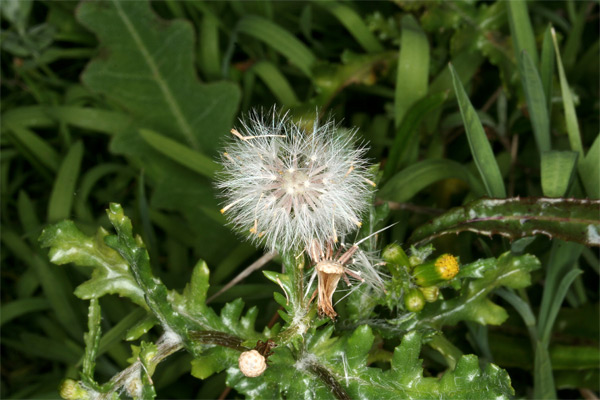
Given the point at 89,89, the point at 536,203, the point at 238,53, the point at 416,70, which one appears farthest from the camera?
the point at 238,53

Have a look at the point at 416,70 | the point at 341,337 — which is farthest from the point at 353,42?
the point at 341,337

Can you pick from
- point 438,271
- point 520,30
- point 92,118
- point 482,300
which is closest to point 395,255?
point 438,271

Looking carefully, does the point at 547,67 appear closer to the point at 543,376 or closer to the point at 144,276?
the point at 543,376

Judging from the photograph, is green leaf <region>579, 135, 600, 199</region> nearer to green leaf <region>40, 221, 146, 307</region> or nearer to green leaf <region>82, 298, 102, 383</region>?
green leaf <region>40, 221, 146, 307</region>

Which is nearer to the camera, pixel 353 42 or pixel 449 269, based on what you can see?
pixel 449 269

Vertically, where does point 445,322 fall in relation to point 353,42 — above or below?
below

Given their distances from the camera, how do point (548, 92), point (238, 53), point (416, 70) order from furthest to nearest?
1. point (238, 53)
2. point (416, 70)
3. point (548, 92)

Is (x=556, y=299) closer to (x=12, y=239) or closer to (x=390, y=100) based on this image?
(x=390, y=100)

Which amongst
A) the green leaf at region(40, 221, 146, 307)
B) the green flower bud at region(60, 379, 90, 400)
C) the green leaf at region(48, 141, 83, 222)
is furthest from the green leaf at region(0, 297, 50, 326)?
the green flower bud at region(60, 379, 90, 400)
